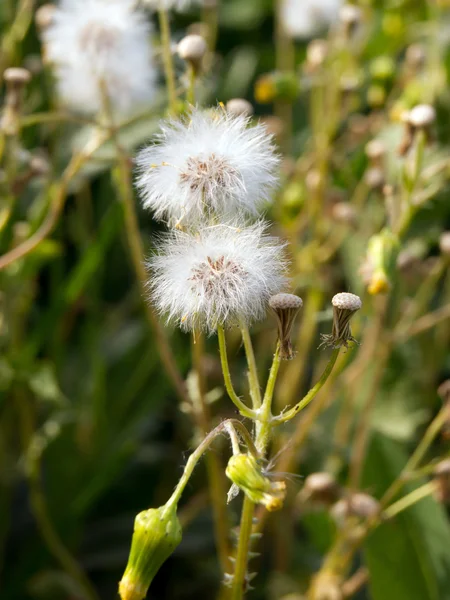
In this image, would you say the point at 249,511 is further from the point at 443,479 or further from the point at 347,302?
the point at 443,479

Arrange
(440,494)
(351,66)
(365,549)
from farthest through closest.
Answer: (351,66), (365,549), (440,494)

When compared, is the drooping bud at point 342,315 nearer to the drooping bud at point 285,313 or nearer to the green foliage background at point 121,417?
the drooping bud at point 285,313

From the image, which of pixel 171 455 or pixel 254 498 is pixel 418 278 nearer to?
pixel 171 455

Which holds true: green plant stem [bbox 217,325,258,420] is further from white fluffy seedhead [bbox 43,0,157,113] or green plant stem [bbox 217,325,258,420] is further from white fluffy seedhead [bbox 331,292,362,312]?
white fluffy seedhead [bbox 43,0,157,113]

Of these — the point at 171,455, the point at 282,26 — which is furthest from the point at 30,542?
the point at 282,26

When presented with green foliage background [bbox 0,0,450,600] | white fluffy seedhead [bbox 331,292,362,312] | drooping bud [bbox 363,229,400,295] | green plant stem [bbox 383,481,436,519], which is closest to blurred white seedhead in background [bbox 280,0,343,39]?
green foliage background [bbox 0,0,450,600]

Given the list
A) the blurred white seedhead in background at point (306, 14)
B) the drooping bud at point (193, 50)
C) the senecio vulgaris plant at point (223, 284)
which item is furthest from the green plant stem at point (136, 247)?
the blurred white seedhead in background at point (306, 14)
